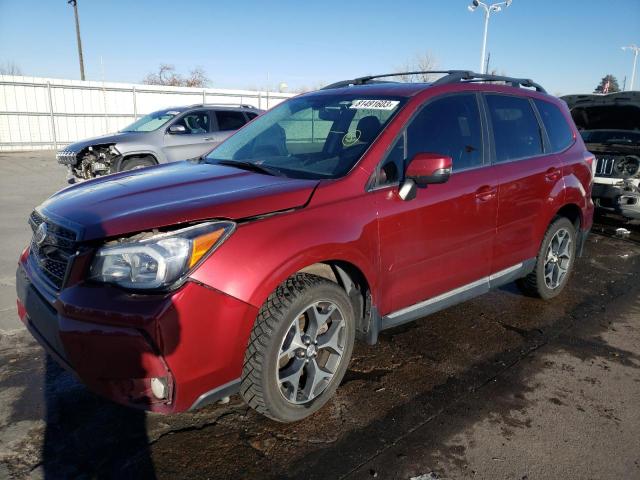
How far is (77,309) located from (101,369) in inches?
11.4

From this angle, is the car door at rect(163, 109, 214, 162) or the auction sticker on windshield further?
the car door at rect(163, 109, 214, 162)

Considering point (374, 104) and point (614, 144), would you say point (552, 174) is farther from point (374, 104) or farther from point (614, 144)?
point (614, 144)

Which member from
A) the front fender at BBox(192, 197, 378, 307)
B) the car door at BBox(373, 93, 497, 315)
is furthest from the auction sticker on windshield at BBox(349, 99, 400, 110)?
the front fender at BBox(192, 197, 378, 307)

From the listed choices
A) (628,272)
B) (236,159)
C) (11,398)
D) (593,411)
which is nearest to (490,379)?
(593,411)

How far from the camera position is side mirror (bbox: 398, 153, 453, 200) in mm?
2887

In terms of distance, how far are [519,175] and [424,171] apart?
1.38m

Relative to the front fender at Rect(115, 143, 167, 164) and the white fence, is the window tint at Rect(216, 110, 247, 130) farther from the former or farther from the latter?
the white fence

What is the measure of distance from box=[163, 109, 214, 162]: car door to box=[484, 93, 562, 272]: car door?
691cm

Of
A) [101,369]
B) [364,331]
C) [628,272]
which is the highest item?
[101,369]

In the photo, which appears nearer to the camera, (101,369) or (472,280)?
(101,369)

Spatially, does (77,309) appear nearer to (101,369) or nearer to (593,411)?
(101,369)

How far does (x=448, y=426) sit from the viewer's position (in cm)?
274

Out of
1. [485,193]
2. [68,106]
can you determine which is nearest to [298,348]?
[485,193]

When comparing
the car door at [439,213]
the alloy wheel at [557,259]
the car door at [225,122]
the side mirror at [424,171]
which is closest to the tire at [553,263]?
the alloy wheel at [557,259]
